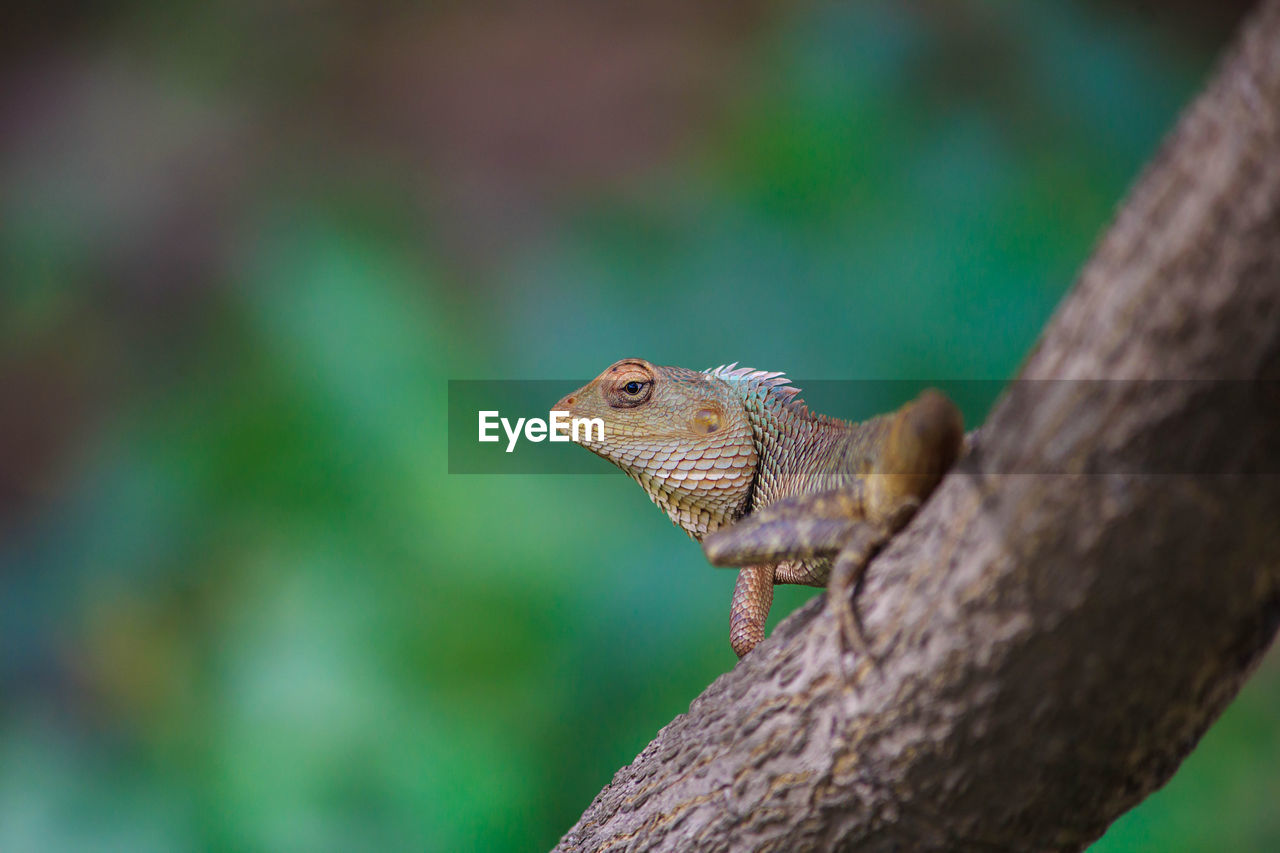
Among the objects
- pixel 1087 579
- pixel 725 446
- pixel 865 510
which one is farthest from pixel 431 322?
pixel 1087 579

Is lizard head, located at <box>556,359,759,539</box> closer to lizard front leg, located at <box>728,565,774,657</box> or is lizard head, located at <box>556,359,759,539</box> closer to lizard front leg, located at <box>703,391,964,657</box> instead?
lizard front leg, located at <box>728,565,774,657</box>

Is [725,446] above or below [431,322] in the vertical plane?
below

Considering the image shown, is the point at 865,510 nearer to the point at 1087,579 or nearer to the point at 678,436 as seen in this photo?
the point at 1087,579

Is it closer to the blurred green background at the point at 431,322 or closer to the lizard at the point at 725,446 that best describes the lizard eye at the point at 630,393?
the lizard at the point at 725,446

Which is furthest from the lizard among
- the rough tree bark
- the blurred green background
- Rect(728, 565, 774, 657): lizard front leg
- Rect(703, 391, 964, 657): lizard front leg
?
the blurred green background

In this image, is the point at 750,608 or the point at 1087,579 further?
A: the point at 750,608

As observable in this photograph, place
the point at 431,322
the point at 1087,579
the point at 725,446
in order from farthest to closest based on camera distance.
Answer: the point at 431,322
the point at 725,446
the point at 1087,579

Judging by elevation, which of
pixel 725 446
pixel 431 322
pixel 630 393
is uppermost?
pixel 431 322
